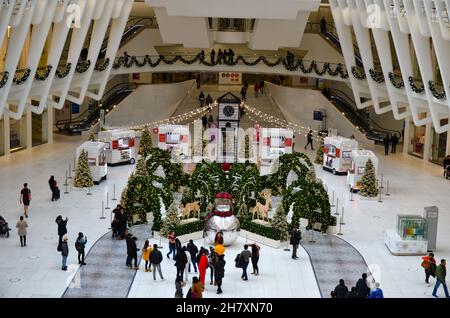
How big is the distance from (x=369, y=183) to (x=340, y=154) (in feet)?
15.0

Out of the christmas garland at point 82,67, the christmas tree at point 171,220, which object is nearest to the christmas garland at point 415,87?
the christmas tree at point 171,220

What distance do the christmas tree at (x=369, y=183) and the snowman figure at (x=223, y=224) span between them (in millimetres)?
9382

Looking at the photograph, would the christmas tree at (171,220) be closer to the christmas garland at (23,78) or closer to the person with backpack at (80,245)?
the person with backpack at (80,245)

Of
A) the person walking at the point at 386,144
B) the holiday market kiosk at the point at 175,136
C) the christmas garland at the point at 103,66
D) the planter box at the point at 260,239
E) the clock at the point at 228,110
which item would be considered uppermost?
the christmas garland at the point at 103,66

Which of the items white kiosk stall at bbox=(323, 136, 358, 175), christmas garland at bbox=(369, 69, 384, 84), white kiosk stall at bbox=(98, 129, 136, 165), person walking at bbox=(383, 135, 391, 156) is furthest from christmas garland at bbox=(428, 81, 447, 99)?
white kiosk stall at bbox=(98, 129, 136, 165)

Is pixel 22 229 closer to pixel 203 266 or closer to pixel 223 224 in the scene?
pixel 223 224

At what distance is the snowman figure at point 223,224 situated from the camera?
26.3 m

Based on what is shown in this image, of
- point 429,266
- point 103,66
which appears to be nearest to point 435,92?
point 429,266

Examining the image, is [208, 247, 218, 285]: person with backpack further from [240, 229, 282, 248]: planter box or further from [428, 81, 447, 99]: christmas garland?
[428, 81, 447, 99]: christmas garland

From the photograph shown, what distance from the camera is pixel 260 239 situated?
89.9 ft

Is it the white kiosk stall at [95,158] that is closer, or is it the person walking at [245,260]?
the person walking at [245,260]
